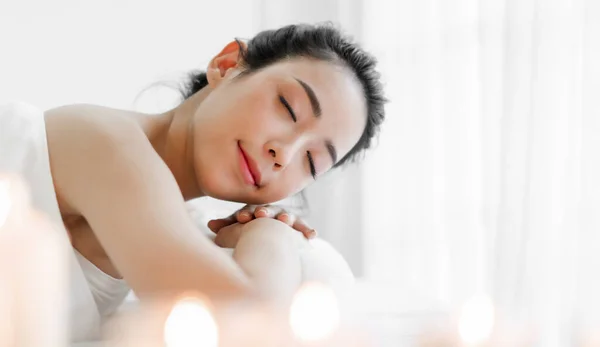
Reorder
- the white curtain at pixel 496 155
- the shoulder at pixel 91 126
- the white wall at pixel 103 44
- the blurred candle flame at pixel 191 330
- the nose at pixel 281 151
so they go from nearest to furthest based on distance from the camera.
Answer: the blurred candle flame at pixel 191 330
the shoulder at pixel 91 126
the nose at pixel 281 151
the white curtain at pixel 496 155
the white wall at pixel 103 44

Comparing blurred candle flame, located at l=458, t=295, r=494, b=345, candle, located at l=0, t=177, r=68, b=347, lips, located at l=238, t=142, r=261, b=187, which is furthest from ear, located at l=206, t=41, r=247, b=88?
blurred candle flame, located at l=458, t=295, r=494, b=345

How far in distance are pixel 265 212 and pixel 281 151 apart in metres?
0.14

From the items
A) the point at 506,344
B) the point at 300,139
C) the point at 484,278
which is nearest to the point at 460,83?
the point at 484,278

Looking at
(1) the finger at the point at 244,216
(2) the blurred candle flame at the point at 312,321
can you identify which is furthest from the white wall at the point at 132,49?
(2) the blurred candle flame at the point at 312,321

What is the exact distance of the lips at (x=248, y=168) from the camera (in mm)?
1189

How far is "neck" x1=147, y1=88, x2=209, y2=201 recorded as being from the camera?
1.27m

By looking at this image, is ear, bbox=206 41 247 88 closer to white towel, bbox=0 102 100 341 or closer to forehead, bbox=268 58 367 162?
forehead, bbox=268 58 367 162

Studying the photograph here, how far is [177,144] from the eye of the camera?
1271 millimetres

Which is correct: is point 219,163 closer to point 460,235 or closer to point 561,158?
point 561,158

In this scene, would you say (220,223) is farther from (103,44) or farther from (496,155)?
(103,44)

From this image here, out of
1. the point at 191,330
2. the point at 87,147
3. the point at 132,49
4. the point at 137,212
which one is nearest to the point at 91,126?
the point at 87,147

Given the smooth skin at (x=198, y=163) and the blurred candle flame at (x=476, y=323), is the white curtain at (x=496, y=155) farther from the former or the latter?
the blurred candle flame at (x=476, y=323)

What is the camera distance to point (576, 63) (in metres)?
1.65

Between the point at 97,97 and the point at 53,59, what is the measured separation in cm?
24
